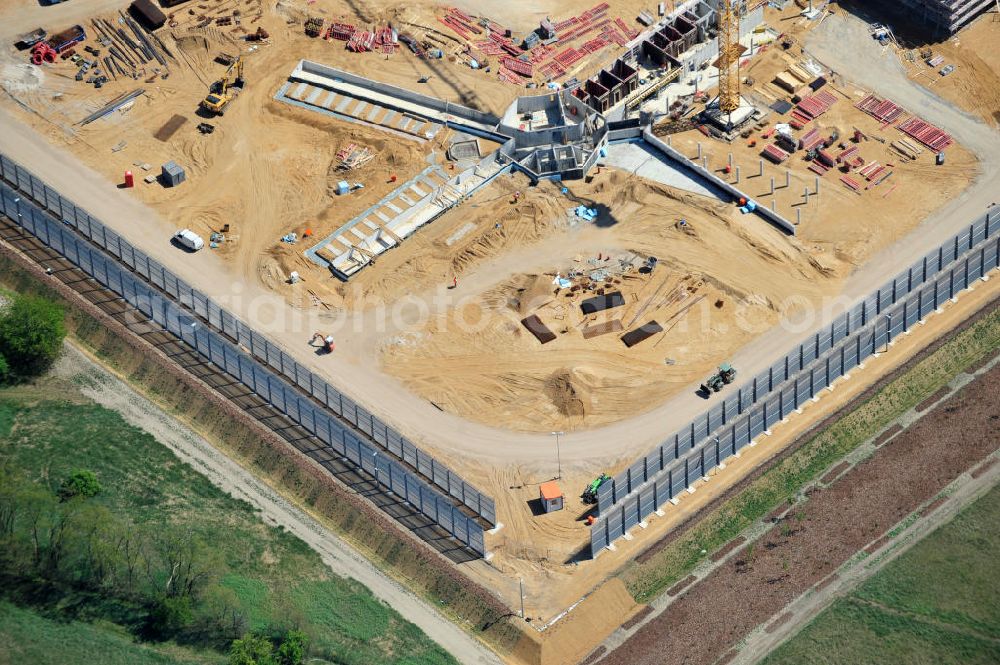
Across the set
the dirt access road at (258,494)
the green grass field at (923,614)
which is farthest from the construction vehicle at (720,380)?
the dirt access road at (258,494)

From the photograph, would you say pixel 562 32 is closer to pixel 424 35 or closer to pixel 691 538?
pixel 424 35

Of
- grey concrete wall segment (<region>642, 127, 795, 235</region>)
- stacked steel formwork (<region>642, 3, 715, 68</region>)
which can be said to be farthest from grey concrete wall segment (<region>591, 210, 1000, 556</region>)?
stacked steel formwork (<region>642, 3, 715, 68</region>)

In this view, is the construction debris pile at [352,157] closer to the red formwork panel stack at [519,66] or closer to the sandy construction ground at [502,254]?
the sandy construction ground at [502,254]

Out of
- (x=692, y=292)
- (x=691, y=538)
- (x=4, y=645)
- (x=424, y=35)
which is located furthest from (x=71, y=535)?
(x=424, y=35)

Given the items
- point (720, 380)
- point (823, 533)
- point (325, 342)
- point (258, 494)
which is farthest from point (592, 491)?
point (325, 342)

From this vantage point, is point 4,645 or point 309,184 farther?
point 309,184

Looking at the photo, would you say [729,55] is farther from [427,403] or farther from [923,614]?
[923,614]
